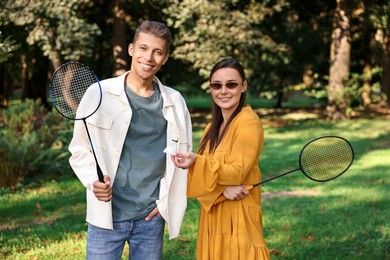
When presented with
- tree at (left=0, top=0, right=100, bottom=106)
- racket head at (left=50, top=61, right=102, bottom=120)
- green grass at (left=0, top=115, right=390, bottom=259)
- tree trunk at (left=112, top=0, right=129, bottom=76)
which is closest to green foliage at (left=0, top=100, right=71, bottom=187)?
green grass at (left=0, top=115, right=390, bottom=259)

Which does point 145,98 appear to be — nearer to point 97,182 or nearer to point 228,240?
point 97,182

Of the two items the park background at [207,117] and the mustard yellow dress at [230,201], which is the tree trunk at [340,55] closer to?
the park background at [207,117]

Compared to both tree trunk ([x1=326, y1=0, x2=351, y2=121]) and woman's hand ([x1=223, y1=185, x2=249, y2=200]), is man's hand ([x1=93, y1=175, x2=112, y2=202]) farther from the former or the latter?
tree trunk ([x1=326, y1=0, x2=351, y2=121])

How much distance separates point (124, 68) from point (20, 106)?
20.7ft

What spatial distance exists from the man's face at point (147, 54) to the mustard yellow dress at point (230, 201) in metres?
0.62

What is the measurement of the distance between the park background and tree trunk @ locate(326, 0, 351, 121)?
4 centimetres

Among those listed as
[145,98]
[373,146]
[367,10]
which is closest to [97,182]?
[145,98]

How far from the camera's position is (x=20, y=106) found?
14.3 metres

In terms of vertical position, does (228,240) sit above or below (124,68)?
below

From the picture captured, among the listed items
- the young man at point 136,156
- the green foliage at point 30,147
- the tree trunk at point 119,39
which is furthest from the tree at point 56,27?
the young man at point 136,156

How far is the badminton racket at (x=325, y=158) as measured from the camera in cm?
382

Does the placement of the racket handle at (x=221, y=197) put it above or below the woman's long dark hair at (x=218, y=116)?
below

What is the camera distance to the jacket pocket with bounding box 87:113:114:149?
3.32 m

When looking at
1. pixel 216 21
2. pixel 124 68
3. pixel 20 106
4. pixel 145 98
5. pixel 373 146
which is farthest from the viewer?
pixel 124 68
